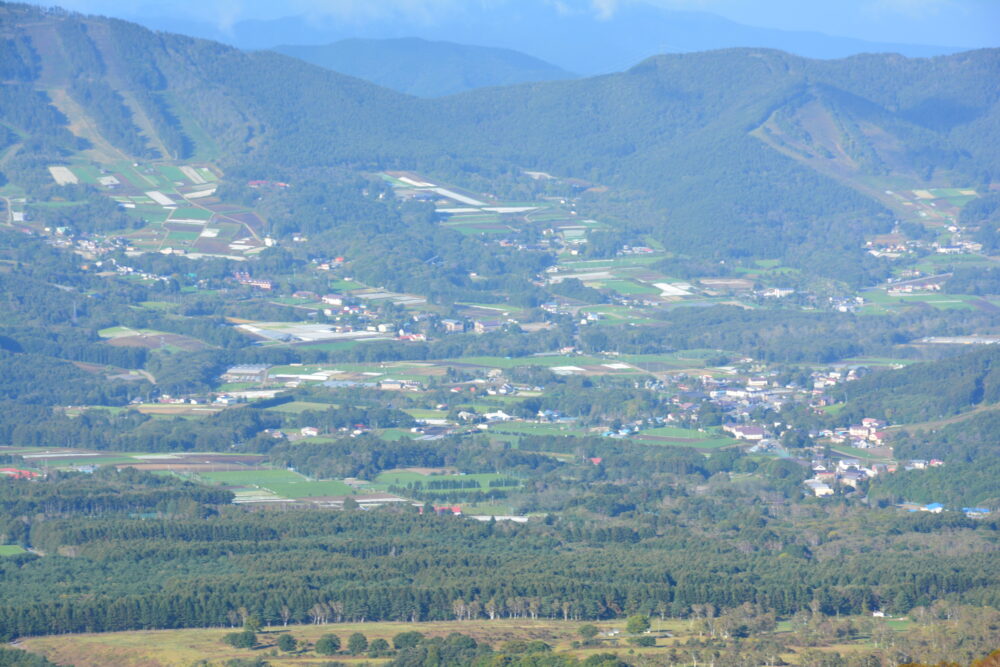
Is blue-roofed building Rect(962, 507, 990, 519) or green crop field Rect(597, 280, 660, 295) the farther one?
green crop field Rect(597, 280, 660, 295)

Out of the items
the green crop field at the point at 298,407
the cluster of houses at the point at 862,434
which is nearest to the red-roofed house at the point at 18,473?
the green crop field at the point at 298,407

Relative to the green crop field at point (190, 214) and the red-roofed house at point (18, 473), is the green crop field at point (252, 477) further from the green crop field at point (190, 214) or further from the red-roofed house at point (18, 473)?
Answer: the green crop field at point (190, 214)

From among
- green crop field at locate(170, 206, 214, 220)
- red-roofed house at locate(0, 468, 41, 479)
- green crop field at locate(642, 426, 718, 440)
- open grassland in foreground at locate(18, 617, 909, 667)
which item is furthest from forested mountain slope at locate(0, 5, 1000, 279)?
open grassland in foreground at locate(18, 617, 909, 667)

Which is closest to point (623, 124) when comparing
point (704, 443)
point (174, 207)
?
point (174, 207)

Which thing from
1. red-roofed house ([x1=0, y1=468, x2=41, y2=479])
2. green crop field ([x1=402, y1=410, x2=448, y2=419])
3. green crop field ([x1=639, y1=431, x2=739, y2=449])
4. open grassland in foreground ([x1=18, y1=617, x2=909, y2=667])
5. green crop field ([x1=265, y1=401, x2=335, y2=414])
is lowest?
open grassland in foreground ([x1=18, y1=617, x2=909, y2=667])

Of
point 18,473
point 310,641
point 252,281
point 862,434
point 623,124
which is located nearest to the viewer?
point 310,641

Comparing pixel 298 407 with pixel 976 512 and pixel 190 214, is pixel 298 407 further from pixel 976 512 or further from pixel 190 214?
pixel 190 214

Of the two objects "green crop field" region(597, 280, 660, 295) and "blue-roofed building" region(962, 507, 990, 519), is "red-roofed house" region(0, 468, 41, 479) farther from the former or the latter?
"green crop field" region(597, 280, 660, 295)
